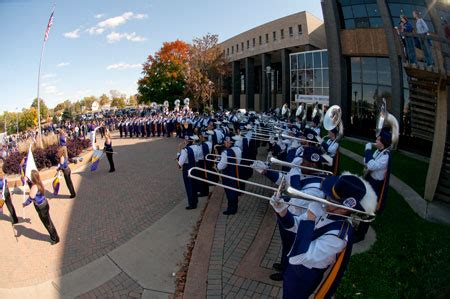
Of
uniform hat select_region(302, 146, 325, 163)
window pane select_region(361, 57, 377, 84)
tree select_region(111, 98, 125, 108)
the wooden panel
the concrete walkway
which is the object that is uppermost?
tree select_region(111, 98, 125, 108)

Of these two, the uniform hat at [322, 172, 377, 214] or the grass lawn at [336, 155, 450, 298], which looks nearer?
the uniform hat at [322, 172, 377, 214]

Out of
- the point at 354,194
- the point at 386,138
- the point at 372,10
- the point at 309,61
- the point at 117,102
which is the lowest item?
the point at 354,194

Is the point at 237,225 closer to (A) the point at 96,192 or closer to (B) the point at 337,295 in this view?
(B) the point at 337,295

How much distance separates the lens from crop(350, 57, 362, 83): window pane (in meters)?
19.4

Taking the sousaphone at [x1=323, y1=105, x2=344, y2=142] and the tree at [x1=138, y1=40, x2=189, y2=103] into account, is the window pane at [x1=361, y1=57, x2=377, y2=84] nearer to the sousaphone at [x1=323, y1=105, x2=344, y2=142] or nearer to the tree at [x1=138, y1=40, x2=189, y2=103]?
the sousaphone at [x1=323, y1=105, x2=344, y2=142]

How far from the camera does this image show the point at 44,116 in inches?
3708

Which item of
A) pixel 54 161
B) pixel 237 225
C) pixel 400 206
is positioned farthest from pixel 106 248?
pixel 54 161

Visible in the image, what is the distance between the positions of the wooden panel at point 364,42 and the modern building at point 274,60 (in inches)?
454

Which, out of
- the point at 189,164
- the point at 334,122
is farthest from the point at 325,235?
the point at 334,122

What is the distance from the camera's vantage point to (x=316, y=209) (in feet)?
10.2

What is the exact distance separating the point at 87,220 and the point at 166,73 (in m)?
34.2

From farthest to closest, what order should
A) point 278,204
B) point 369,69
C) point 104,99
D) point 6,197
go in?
1. point 104,99
2. point 369,69
3. point 6,197
4. point 278,204

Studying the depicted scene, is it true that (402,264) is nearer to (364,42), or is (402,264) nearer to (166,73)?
(364,42)

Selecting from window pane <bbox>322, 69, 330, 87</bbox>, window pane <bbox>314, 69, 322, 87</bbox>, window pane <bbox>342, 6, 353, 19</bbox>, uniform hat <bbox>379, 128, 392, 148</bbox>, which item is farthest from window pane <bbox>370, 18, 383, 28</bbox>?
window pane <bbox>314, 69, 322, 87</bbox>
